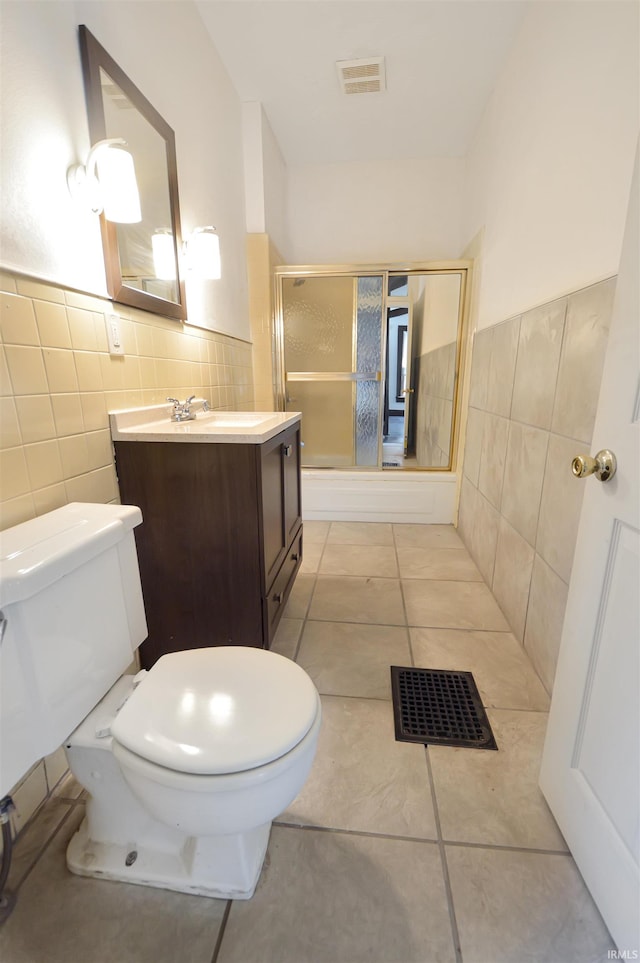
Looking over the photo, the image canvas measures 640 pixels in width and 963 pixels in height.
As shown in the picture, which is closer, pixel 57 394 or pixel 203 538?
pixel 57 394

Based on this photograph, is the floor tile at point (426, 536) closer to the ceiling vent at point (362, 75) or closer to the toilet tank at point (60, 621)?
the toilet tank at point (60, 621)

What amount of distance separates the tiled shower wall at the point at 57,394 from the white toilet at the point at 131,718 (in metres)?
0.11

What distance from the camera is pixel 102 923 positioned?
2.63 feet

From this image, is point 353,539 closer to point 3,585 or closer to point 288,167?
point 3,585

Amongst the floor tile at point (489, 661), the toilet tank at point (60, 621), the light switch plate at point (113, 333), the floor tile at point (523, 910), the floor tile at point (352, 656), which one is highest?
the light switch plate at point (113, 333)

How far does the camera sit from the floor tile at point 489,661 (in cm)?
137

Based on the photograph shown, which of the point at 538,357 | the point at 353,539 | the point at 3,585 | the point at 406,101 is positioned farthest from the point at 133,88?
the point at 353,539

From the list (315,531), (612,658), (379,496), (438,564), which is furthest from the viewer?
(379,496)

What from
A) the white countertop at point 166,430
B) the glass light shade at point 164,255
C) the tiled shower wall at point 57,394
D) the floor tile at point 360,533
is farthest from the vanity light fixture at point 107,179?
the floor tile at point 360,533

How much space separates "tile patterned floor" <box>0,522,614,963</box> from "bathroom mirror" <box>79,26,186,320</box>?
4.86ft

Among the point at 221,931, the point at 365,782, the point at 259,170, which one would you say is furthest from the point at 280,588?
the point at 259,170

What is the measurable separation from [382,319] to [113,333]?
6.77ft

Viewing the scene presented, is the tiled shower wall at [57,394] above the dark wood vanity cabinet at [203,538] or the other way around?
above

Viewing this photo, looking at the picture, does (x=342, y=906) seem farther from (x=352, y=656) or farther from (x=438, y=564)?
(x=438, y=564)
